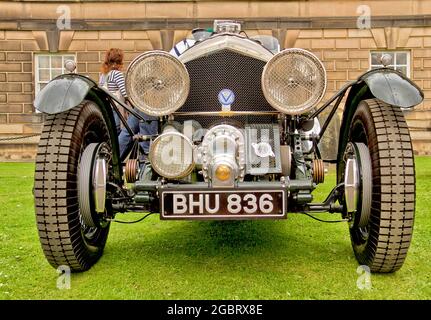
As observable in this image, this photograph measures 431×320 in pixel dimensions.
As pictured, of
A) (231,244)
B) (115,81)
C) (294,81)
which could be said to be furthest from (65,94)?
(115,81)

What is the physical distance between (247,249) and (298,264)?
493mm

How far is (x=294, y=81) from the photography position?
3.38 metres

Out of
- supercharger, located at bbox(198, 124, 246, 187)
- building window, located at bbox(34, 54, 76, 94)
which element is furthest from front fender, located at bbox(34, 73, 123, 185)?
building window, located at bbox(34, 54, 76, 94)

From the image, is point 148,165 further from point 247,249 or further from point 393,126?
point 393,126

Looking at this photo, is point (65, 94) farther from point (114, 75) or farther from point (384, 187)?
point (114, 75)

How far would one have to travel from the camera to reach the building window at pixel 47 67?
16953 millimetres

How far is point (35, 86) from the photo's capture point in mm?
16922

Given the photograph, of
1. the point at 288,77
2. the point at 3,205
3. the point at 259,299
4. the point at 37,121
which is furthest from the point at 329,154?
the point at 37,121

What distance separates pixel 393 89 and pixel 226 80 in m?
1.14

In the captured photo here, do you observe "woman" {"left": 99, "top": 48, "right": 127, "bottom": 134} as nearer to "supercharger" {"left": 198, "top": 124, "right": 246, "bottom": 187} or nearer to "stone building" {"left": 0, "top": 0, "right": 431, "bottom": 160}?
"supercharger" {"left": 198, "top": 124, "right": 246, "bottom": 187}

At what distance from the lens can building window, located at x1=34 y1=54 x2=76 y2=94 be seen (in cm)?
1695

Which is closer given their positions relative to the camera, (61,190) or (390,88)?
(61,190)

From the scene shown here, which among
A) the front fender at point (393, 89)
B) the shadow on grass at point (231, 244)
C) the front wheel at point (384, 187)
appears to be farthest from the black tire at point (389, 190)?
the shadow on grass at point (231, 244)
